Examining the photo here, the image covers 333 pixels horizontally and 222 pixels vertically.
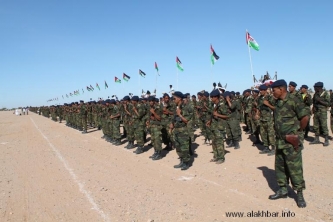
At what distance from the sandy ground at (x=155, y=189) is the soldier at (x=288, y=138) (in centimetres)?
34

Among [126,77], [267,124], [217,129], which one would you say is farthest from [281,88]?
[126,77]

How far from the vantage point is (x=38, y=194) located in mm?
5641

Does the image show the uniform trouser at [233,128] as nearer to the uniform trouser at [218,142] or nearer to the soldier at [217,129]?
the soldier at [217,129]

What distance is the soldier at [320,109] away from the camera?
Result: 326 inches

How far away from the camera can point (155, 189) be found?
18.2 feet

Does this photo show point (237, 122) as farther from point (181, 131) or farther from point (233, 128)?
point (181, 131)

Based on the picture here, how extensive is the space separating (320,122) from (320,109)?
43 cm

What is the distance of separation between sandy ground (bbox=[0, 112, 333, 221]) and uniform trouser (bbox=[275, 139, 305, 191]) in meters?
0.36

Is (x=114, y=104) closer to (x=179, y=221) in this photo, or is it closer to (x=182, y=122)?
(x=182, y=122)

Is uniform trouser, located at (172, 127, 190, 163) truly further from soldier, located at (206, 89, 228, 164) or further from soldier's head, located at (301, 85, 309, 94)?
soldier's head, located at (301, 85, 309, 94)

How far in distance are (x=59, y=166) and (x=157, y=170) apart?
3.23m

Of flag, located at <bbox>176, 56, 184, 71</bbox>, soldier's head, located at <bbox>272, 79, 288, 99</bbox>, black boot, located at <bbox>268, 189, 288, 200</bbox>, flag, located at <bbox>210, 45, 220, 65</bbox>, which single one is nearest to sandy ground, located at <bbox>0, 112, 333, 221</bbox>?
black boot, located at <bbox>268, 189, 288, 200</bbox>

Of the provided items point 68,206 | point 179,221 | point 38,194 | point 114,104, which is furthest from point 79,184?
point 114,104

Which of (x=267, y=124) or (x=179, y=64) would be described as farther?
(x=179, y=64)
